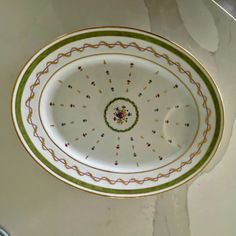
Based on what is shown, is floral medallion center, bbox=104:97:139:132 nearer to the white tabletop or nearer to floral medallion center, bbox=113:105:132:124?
floral medallion center, bbox=113:105:132:124

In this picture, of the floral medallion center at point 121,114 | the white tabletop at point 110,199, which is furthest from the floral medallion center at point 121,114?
the white tabletop at point 110,199

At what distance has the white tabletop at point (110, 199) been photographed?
1040 mm

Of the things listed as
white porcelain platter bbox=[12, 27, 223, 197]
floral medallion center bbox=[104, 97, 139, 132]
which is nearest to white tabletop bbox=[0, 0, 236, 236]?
white porcelain platter bbox=[12, 27, 223, 197]

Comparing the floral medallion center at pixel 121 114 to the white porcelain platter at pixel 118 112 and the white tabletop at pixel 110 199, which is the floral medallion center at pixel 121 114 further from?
the white tabletop at pixel 110 199

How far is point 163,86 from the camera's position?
3.54ft

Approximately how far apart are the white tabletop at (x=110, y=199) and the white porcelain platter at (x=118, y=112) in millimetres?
51

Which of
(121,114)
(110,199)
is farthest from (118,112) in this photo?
(110,199)

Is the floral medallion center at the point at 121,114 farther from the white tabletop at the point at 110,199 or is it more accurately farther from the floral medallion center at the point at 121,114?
the white tabletop at the point at 110,199

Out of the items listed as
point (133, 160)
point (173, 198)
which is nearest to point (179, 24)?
point (133, 160)

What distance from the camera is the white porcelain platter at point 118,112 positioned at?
1036 millimetres

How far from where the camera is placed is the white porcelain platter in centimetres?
104

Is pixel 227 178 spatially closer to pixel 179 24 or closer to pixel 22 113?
pixel 179 24

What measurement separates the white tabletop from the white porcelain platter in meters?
0.05

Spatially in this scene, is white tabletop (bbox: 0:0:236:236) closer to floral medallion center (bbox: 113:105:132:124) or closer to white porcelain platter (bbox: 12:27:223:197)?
white porcelain platter (bbox: 12:27:223:197)
